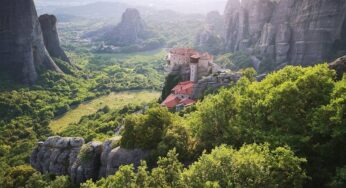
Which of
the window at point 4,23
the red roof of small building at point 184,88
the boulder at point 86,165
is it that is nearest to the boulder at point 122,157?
the boulder at point 86,165

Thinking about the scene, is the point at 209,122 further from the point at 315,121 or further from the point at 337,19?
the point at 337,19

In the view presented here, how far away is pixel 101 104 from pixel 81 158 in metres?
98.8

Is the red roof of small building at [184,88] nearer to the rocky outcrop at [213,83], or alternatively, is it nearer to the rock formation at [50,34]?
the rocky outcrop at [213,83]

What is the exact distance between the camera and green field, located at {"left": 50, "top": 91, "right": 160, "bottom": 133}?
128650mm

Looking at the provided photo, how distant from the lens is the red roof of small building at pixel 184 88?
93350 millimetres

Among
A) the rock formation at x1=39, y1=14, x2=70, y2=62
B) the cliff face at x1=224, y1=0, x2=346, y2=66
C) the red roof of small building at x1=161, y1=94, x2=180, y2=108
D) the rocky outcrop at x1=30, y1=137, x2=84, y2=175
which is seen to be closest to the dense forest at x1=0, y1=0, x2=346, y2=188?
the rocky outcrop at x1=30, y1=137, x2=84, y2=175

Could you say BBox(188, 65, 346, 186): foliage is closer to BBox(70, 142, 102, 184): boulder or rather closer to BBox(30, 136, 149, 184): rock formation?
BBox(30, 136, 149, 184): rock formation

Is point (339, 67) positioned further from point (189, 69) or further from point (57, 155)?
point (189, 69)

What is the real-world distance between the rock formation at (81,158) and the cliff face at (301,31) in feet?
320

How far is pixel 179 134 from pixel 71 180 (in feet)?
57.6

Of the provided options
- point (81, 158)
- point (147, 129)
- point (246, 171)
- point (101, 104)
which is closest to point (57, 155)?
point (81, 158)

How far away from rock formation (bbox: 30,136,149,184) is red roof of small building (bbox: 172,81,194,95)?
36812 mm

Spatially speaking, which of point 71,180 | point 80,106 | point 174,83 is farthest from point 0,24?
point 71,180

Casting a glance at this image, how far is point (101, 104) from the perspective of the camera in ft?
503
